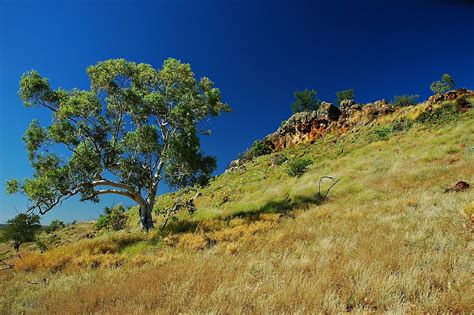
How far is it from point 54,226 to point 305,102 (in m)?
74.6

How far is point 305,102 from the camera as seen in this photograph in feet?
314

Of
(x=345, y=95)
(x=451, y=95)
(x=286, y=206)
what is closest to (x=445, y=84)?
(x=451, y=95)

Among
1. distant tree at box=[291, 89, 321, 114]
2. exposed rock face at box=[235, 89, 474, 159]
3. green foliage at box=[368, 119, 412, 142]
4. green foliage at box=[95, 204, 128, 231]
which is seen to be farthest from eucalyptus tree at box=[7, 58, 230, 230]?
distant tree at box=[291, 89, 321, 114]

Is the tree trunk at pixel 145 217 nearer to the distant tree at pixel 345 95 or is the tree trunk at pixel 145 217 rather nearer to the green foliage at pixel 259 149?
the green foliage at pixel 259 149

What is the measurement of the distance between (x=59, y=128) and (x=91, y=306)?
12357mm

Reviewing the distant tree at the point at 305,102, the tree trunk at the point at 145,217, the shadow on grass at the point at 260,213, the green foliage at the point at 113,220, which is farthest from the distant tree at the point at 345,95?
the tree trunk at the point at 145,217

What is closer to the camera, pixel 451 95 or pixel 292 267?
pixel 292 267

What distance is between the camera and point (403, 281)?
5082mm

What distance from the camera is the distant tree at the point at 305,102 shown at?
95188 mm

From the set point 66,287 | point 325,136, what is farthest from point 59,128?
point 325,136

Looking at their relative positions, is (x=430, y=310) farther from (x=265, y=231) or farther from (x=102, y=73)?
(x=102, y=73)

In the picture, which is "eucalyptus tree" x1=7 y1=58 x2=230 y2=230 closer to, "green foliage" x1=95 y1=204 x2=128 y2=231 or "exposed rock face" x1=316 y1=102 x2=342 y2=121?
"green foliage" x1=95 y1=204 x2=128 y2=231

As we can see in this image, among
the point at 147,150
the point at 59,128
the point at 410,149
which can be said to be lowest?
the point at 410,149

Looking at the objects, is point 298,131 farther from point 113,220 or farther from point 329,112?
point 113,220
